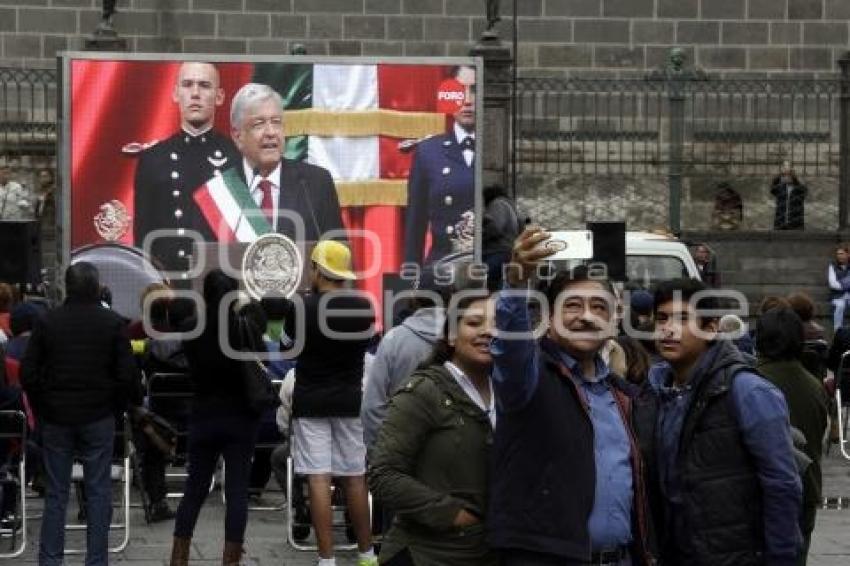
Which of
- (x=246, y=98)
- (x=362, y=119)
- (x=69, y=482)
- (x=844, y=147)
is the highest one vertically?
(x=844, y=147)

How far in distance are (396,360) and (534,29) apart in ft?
55.9

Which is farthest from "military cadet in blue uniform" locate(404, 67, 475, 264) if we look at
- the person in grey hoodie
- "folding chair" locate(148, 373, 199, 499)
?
the person in grey hoodie

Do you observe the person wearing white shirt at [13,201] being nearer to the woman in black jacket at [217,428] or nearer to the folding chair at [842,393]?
the folding chair at [842,393]

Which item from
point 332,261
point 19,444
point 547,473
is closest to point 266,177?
point 19,444

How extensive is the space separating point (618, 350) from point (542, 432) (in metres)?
5.36

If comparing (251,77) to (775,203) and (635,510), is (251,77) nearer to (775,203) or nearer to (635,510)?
(635,510)

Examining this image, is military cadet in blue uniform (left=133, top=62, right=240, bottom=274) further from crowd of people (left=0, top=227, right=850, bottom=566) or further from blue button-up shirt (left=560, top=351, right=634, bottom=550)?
blue button-up shirt (left=560, top=351, right=634, bottom=550)

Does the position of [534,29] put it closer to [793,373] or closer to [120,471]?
[120,471]

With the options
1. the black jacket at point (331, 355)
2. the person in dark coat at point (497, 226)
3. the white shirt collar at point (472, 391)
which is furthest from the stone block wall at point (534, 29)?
the white shirt collar at point (472, 391)

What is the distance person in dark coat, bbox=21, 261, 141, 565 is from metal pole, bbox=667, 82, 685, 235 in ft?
45.8

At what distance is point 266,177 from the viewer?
1563 centimetres

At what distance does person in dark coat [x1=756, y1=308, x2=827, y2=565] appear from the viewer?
30.8 feet

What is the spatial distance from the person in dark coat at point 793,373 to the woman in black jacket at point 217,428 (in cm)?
297

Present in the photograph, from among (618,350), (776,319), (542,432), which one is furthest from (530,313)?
(618,350)
